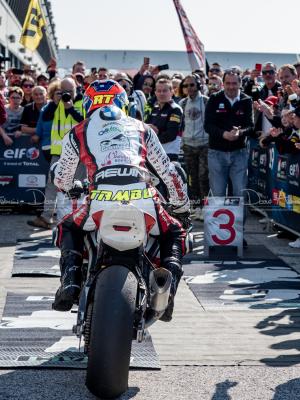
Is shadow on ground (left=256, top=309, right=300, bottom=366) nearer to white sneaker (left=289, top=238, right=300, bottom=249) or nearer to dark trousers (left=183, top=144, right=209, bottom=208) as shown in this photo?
white sneaker (left=289, top=238, right=300, bottom=249)

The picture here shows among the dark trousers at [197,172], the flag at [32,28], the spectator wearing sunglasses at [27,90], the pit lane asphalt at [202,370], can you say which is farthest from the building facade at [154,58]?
the pit lane asphalt at [202,370]

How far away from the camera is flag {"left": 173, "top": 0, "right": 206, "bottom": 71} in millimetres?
17484

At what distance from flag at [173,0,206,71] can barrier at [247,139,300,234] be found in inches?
172

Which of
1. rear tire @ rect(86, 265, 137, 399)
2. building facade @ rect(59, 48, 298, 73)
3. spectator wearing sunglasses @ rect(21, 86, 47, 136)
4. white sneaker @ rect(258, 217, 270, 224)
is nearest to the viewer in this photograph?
rear tire @ rect(86, 265, 137, 399)

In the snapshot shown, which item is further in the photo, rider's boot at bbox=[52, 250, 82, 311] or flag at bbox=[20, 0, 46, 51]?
flag at bbox=[20, 0, 46, 51]

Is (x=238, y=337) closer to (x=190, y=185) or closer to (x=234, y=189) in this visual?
(x=234, y=189)

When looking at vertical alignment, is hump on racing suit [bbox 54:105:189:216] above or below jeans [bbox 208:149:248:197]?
above

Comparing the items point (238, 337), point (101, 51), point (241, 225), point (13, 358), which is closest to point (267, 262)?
point (241, 225)

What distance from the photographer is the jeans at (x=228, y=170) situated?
10.7 metres

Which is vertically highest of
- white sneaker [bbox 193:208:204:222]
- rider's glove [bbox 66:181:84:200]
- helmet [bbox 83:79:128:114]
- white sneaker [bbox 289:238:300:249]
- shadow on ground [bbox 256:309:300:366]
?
helmet [bbox 83:79:128:114]

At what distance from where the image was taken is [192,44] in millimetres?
17547

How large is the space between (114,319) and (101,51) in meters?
74.2

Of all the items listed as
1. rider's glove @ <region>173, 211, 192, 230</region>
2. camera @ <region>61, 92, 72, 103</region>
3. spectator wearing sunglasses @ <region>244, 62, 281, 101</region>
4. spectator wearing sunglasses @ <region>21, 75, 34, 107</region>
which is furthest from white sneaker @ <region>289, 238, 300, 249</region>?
spectator wearing sunglasses @ <region>21, 75, 34, 107</region>

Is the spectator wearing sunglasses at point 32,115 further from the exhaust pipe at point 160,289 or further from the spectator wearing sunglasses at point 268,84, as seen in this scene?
the exhaust pipe at point 160,289
